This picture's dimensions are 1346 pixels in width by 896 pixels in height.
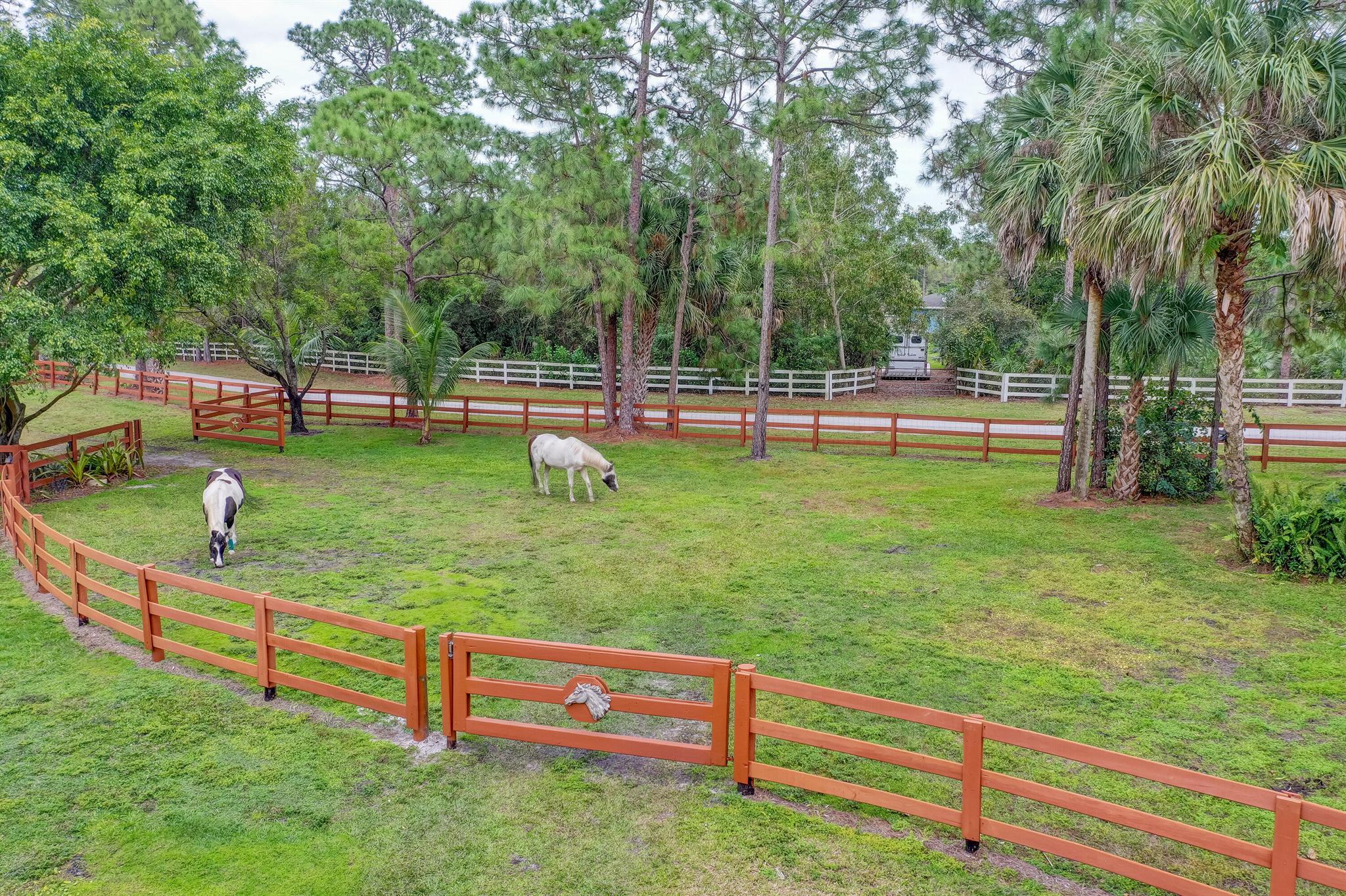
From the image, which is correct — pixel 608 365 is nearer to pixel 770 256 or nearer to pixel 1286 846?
pixel 770 256

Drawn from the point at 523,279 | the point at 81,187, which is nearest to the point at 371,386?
the point at 523,279

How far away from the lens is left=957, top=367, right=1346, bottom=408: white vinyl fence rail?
88.1ft

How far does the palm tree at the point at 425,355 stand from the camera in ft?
70.0

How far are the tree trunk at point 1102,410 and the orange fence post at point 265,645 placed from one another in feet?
42.5

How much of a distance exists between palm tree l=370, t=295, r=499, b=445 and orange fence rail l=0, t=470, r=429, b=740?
1196 centimetres

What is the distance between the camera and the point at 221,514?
11398 mm

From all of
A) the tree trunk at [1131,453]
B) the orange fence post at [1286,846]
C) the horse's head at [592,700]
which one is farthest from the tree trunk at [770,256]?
the orange fence post at [1286,846]

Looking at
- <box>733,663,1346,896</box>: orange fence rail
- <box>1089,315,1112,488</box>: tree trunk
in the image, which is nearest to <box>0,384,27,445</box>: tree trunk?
<box>733,663,1346,896</box>: orange fence rail

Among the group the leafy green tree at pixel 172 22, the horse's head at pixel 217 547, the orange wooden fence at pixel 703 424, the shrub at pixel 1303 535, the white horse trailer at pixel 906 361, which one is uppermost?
the leafy green tree at pixel 172 22

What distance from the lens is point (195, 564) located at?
11352mm

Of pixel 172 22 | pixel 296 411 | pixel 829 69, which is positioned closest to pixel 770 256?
pixel 829 69

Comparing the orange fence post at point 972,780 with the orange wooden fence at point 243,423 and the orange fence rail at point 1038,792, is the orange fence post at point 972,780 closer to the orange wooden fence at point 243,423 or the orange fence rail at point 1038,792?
the orange fence rail at point 1038,792

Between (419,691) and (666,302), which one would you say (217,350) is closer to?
(666,302)

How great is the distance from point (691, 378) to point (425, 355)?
1356cm
